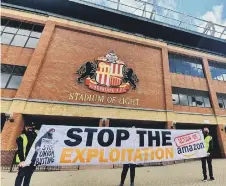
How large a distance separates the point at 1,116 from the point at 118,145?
10.1m

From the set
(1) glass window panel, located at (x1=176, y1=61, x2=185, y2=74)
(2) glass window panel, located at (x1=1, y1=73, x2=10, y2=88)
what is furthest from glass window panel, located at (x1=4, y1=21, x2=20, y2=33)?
(1) glass window panel, located at (x1=176, y1=61, x2=185, y2=74)

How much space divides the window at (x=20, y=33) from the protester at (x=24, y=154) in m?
11.5

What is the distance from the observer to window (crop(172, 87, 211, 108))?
632 inches

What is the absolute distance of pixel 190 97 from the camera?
656 inches

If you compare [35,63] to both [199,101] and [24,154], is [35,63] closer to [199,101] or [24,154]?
[24,154]

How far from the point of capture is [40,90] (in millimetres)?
12031

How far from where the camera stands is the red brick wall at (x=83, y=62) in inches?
490

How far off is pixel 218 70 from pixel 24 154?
73.6 ft

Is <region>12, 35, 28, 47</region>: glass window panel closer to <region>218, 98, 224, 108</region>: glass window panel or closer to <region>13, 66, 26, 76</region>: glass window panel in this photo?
<region>13, 66, 26, 76</region>: glass window panel

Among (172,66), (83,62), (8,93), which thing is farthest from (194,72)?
(8,93)

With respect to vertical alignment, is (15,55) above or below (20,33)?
below

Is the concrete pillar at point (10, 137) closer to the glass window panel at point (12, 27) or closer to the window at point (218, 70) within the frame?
the glass window panel at point (12, 27)

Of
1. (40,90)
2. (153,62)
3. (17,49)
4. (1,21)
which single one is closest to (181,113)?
(153,62)

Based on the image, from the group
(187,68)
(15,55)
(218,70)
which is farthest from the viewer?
(218,70)
